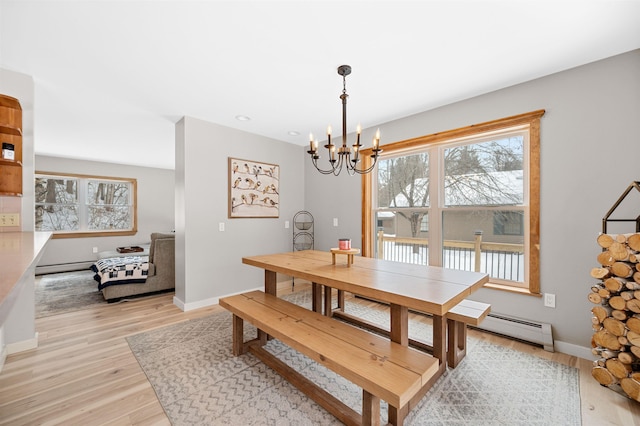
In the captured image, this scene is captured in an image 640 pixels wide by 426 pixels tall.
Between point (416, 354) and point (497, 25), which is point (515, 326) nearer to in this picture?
point (416, 354)

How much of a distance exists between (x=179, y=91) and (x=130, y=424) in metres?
2.69

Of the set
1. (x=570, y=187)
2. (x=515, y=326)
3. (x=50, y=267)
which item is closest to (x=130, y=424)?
(x=515, y=326)

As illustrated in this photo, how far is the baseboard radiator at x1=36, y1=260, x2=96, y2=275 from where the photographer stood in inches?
202

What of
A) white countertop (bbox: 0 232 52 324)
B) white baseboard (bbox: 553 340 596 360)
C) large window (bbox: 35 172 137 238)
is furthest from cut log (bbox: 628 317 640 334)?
large window (bbox: 35 172 137 238)

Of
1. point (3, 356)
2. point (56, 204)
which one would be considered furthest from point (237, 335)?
point (56, 204)

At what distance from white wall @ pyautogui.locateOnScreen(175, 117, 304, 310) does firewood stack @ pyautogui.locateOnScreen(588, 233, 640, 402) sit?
11.9ft

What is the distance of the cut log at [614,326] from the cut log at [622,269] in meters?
0.30

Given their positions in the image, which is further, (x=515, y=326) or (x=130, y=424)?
(x=515, y=326)

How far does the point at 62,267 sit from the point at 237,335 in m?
5.46

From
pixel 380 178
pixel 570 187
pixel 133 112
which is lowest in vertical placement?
pixel 570 187

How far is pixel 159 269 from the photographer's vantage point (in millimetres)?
3941

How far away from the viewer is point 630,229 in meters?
2.04

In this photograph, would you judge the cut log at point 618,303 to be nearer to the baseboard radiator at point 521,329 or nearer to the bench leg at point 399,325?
the baseboard radiator at point 521,329

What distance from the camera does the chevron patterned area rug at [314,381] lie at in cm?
157
